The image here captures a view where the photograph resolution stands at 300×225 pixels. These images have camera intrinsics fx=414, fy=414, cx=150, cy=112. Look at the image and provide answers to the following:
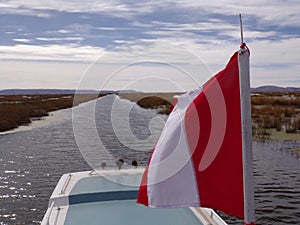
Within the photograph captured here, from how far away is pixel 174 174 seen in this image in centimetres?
361

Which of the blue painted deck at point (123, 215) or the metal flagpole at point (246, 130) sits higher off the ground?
the metal flagpole at point (246, 130)

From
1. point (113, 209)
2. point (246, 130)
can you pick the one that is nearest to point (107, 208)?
point (113, 209)

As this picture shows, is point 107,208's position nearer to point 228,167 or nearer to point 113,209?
point 113,209

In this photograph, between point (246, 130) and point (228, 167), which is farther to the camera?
point (228, 167)

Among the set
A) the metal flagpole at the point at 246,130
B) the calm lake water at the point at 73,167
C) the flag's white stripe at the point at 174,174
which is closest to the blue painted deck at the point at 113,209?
the flag's white stripe at the point at 174,174

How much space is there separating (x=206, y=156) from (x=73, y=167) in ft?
50.0

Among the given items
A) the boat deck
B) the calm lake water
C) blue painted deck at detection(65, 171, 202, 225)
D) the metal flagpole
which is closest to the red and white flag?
the metal flagpole

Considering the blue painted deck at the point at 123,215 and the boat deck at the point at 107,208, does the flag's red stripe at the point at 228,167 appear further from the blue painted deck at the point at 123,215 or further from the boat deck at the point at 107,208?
the blue painted deck at the point at 123,215

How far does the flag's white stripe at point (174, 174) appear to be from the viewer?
354cm

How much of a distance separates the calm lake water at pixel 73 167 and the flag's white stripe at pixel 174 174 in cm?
850

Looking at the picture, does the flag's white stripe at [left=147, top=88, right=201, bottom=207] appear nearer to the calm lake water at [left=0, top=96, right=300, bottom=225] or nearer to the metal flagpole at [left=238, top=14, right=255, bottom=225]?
the metal flagpole at [left=238, top=14, right=255, bottom=225]

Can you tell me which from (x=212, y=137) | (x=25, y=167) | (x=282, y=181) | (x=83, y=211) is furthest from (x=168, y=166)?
(x=25, y=167)

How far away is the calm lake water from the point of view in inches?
490

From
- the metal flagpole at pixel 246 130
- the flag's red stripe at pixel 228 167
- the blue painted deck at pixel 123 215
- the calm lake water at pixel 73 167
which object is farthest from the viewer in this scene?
the calm lake water at pixel 73 167
